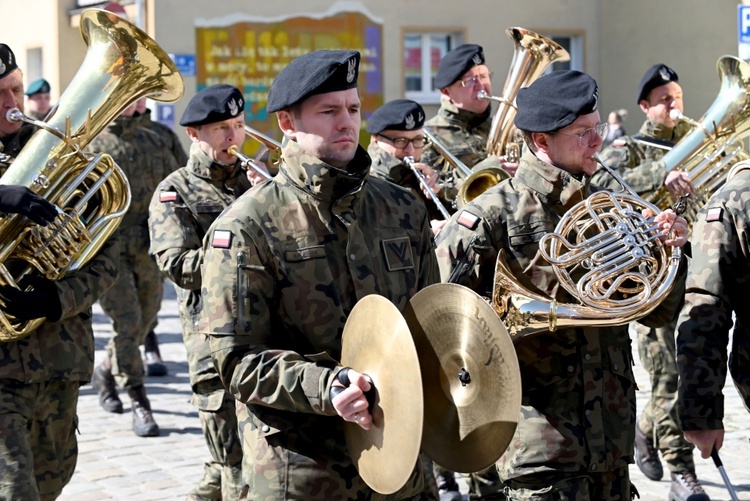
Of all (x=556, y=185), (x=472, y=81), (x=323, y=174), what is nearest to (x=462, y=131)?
(x=472, y=81)

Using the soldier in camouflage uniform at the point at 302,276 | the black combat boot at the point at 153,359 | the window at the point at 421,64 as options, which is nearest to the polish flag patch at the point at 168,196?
the soldier in camouflage uniform at the point at 302,276

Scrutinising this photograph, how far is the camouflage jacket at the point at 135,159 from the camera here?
9.04 meters

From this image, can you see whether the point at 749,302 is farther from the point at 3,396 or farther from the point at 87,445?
the point at 87,445

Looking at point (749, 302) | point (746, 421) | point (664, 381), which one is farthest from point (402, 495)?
point (746, 421)

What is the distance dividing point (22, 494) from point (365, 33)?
15400 millimetres

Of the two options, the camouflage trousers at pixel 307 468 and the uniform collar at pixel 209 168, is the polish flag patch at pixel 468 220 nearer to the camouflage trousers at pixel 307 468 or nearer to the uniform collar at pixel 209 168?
the camouflage trousers at pixel 307 468

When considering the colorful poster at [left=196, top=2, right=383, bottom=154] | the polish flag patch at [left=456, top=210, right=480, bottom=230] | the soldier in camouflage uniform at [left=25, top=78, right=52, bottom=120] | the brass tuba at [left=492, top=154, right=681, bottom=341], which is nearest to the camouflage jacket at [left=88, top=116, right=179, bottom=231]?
the soldier in camouflage uniform at [left=25, top=78, right=52, bottom=120]

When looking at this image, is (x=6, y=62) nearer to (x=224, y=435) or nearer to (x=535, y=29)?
(x=224, y=435)

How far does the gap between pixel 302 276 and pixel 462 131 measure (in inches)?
172

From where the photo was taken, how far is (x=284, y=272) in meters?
3.46

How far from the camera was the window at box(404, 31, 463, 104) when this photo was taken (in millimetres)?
19953

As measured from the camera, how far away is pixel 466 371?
322cm

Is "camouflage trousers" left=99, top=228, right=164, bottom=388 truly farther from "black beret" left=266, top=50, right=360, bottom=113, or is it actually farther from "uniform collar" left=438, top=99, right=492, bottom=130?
"black beret" left=266, top=50, right=360, bottom=113

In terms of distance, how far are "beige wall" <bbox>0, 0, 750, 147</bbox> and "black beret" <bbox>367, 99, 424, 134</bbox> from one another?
11.5 m
